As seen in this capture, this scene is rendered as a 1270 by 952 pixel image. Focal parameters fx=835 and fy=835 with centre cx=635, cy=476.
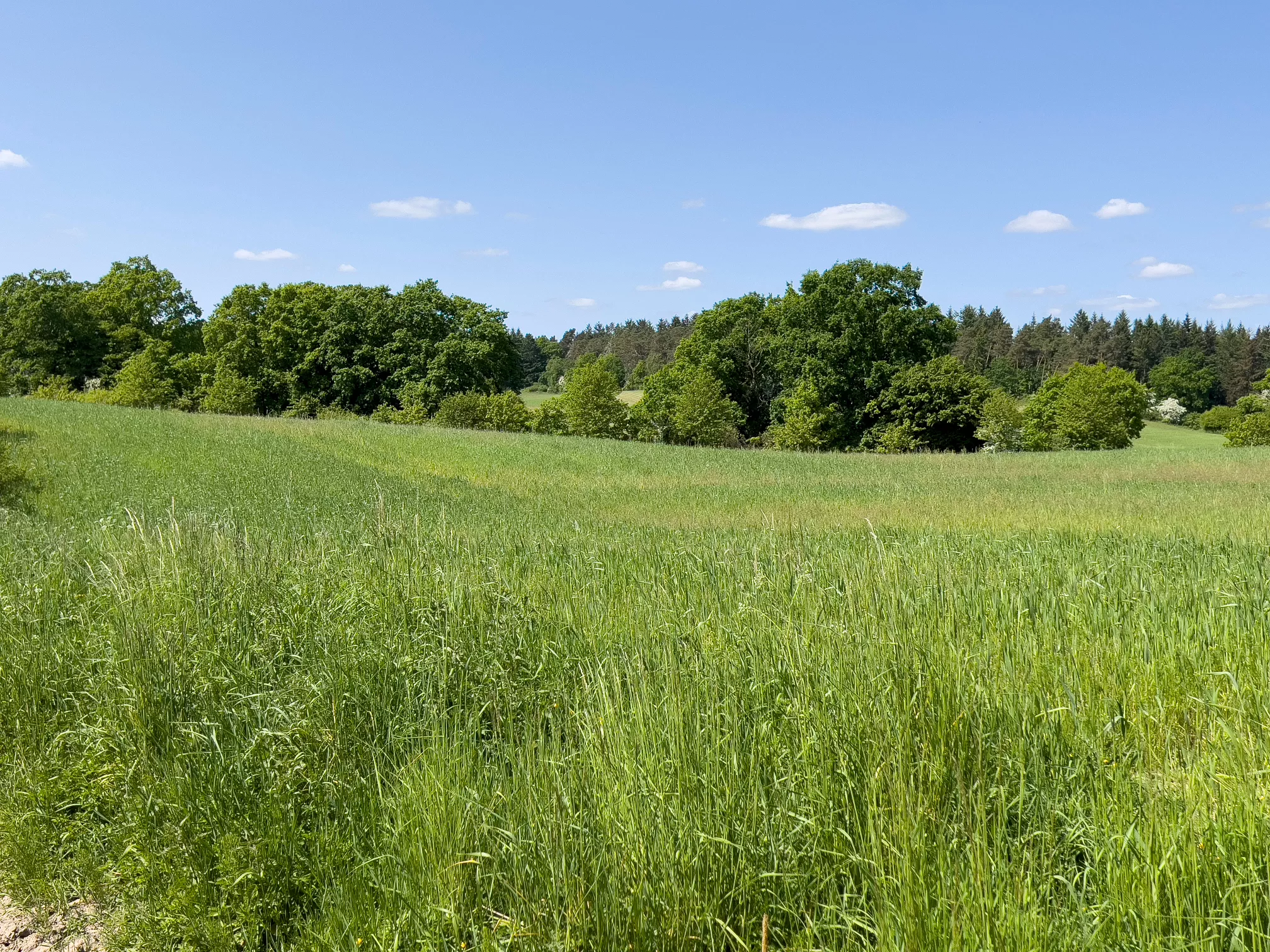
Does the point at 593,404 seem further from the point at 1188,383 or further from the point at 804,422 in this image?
the point at 1188,383

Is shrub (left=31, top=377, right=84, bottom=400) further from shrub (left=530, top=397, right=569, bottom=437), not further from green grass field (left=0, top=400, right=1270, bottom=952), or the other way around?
green grass field (left=0, top=400, right=1270, bottom=952)

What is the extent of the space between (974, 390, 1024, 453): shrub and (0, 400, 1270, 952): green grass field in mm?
47360

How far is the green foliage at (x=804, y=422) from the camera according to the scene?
5134 cm

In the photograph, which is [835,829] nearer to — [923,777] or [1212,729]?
[923,777]

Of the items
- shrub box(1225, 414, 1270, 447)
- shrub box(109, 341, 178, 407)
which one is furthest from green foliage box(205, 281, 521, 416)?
shrub box(1225, 414, 1270, 447)

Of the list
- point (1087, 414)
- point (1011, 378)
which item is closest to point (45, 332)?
point (1087, 414)

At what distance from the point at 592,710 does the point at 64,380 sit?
6355 cm

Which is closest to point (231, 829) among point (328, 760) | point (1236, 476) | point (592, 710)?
point (328, 760)

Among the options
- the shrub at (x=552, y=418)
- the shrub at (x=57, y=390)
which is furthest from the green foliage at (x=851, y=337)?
the shrub at (x=57, y=390)

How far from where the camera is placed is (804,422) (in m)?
51.2


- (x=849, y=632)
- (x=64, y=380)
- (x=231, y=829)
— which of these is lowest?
(x=231, y=829)

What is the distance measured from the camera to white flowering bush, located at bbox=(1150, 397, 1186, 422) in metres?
85.8

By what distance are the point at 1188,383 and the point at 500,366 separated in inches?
3108

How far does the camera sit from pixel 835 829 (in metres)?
3.03
